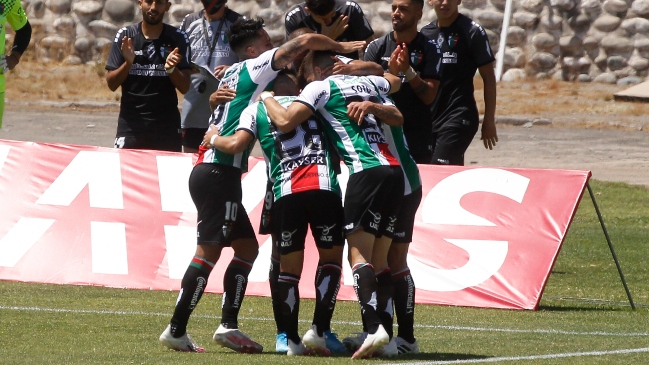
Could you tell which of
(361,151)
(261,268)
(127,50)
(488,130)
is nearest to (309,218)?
(361,151)

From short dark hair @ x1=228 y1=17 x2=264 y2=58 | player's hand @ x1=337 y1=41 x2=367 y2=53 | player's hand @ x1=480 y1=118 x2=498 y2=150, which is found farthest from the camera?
player's hand @ x1=480 y1=118 x2=498 y2=150

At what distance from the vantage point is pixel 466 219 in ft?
33.7

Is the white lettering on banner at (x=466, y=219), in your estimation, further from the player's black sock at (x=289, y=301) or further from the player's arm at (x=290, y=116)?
the player's arm at (x=290, y=116)

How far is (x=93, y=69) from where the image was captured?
78.1 feet

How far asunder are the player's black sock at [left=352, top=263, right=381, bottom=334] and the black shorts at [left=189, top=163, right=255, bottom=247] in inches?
34.1

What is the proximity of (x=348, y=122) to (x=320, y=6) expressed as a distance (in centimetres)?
308

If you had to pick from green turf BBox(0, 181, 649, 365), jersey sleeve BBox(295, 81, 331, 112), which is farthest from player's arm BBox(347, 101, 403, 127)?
green turf BBox(0, 181, 649, 365)

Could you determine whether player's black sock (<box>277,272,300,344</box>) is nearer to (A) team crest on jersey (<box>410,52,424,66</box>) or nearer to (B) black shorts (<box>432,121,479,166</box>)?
(A) team crest on jersey (<box>410,52,424,66</box>)

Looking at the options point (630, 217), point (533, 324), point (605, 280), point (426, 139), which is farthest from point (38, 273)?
point (630, 217)

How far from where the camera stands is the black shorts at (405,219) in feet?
26.3

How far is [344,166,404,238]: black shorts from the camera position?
24.4 feet

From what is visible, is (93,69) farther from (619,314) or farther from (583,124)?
(619,314)

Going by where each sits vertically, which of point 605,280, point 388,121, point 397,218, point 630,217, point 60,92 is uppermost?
point 388,121

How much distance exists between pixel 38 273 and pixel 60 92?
13054 mm
